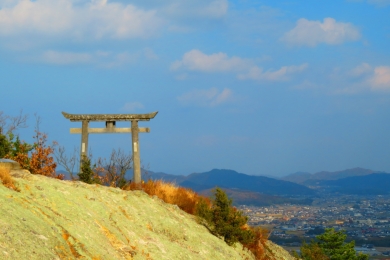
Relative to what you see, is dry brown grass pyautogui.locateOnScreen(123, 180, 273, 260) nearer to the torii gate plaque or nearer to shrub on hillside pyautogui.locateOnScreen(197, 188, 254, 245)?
shrub on hillside pyautogui.locateOnScreen(197, 188, 254, 245)

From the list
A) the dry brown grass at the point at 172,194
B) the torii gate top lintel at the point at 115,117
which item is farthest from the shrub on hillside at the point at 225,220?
the torii gate top lintel at the point at 115,117

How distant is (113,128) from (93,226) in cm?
1123

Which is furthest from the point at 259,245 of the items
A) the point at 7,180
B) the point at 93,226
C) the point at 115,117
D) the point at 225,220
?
the point at 7,180

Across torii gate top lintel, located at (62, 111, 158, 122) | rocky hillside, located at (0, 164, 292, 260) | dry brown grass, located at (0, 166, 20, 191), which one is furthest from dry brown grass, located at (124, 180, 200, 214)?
dry brown grass, located at (0, 166, 20, 191)

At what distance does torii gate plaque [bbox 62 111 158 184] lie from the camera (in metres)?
20.2

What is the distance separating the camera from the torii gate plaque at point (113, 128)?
20156 mm

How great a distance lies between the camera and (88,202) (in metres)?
11.1

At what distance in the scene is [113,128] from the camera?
20812 mm

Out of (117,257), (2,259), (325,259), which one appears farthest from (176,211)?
(325,259)

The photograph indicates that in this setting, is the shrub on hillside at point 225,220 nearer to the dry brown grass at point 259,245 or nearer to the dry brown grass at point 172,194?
the dry brown grass at point 259,245

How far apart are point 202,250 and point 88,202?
3.09 m

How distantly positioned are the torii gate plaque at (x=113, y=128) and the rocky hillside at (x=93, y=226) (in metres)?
6.04

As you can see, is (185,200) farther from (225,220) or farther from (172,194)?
(225,220)

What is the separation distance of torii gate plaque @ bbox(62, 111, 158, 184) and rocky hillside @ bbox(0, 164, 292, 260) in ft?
19.8
